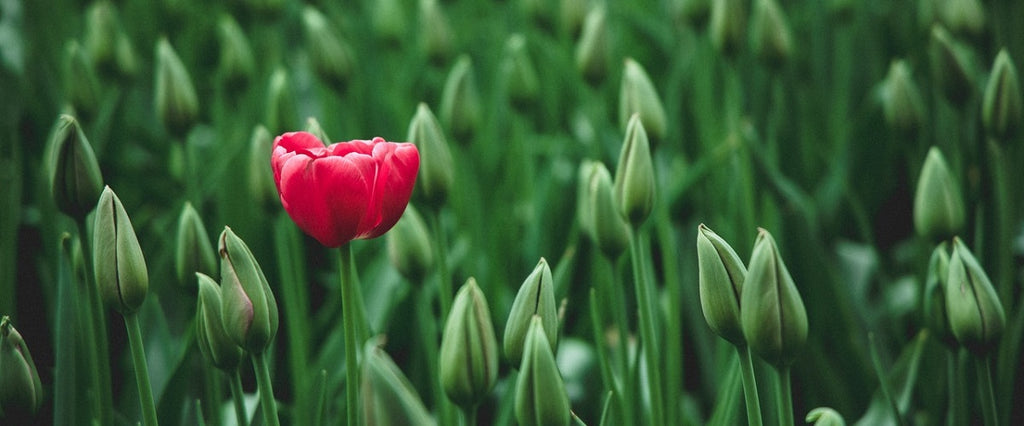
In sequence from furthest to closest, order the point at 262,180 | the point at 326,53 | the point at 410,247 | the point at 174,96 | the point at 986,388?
the point at 326,53
the point at 174,96
the point at 262,180
the point at 410,247
the point at 986,388

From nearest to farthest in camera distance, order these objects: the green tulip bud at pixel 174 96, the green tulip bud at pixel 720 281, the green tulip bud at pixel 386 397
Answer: the green tulip bud at pixel 386 397 → the green tulip bud at pixel 720 281 → the green tulip bud at pixel 174 96

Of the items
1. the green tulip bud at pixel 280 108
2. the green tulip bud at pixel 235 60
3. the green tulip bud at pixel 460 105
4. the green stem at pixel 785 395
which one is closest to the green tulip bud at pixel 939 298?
the green stem at pixel 785 395

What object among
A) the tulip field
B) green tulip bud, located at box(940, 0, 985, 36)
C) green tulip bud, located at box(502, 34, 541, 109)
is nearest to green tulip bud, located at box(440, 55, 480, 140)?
the tulip field

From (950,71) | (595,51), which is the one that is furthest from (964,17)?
(595,51)

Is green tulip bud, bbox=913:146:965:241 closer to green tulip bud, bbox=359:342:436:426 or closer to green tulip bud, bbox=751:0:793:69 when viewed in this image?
green tulip bud, bbox=751:0:793:69

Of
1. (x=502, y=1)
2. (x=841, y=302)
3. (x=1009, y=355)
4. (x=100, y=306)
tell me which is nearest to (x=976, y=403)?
(x=1009, y=355)

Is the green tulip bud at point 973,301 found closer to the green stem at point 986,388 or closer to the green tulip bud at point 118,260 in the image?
the green stem at point 986,388

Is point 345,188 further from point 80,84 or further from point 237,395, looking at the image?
point 80,84
